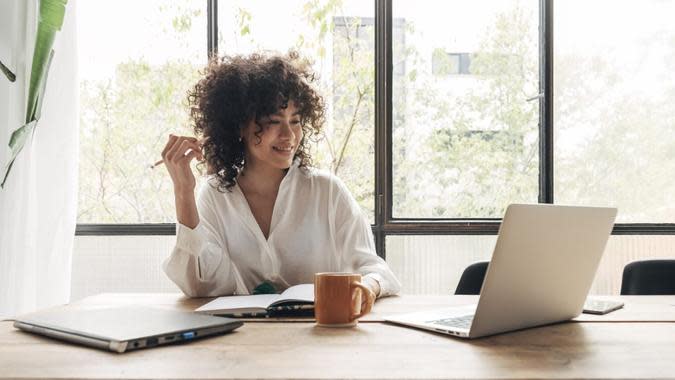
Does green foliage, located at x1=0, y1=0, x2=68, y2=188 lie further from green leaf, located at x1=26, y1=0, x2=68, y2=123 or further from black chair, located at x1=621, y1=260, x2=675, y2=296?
black chair, located at x1=621, y1=260, x2=675, y2=296

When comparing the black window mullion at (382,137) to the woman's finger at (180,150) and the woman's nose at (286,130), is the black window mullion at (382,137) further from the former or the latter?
the woman's finger at (180,150)

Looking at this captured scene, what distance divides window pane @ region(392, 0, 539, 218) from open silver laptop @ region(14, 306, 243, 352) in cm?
201

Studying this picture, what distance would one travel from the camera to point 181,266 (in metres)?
1.90

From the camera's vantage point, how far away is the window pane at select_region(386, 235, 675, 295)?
127 inches

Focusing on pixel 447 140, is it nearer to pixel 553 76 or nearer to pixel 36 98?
pixel 553 76

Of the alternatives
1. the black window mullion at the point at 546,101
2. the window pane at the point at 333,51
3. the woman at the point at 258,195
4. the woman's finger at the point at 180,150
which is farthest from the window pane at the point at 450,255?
the woman's finger at the point at 180,150

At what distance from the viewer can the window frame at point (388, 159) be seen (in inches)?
126

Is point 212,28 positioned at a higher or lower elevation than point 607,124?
higher

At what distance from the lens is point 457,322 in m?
1.36

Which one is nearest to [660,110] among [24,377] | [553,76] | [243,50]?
[553,76]

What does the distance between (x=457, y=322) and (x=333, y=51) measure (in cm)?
208

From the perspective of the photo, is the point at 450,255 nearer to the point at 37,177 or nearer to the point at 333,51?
the point at 333,51

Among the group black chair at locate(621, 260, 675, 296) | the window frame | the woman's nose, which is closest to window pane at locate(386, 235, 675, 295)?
the window frame

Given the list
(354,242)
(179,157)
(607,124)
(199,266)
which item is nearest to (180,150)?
(179,157)
